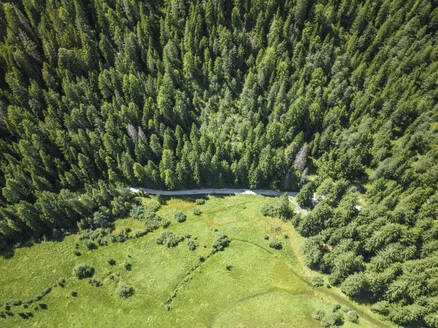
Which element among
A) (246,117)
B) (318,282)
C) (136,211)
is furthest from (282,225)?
(136,211)

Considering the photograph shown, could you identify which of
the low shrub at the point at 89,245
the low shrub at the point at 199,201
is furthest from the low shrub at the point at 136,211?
the low shrub at the point at 199,201

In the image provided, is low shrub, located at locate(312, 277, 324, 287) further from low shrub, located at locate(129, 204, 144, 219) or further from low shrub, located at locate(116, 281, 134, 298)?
low shrub, located at locate(129, 204, 144, 219)

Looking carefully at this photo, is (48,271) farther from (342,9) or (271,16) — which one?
(342,9)

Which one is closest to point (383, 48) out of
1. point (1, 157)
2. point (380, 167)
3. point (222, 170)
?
point (380, 167)

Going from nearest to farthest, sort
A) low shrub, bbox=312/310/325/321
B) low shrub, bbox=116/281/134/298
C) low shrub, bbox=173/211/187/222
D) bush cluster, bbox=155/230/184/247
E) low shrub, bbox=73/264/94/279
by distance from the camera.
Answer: low shrub, bbox=312/310/325/321
low shrub, bbox=116/281/134/298
low shrub, bbox=73/264/94/279
bush cluster, bbox=155/230/184/247
low shrub, bbox=173/211/187/222

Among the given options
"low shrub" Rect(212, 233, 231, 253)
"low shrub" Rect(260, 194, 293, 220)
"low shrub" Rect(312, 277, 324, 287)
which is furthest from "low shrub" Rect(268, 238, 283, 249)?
"low shrub" Rect(212, 233, 231, 253)

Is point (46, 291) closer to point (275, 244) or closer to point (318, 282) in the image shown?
point (275, 244)
